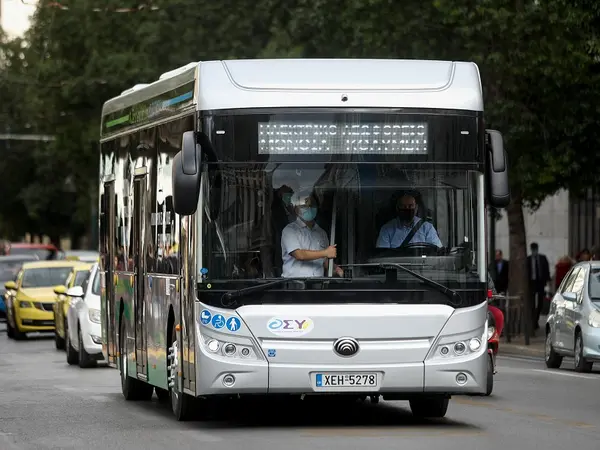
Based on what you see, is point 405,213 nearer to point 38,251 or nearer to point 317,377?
point 317,377

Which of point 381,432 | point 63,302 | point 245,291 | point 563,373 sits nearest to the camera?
point 245,291

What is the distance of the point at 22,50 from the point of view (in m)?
81.2

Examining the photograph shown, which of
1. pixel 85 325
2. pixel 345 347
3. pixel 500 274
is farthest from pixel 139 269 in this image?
pixel 500 274

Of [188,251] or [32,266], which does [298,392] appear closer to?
[188,251]

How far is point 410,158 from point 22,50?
68936 millimetres

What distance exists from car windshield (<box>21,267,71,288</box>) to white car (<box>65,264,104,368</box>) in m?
10.1

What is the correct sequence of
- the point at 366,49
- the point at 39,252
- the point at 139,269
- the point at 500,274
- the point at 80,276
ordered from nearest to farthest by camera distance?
the point at 139,269
the point at 80,276
the point at 366,49
the point at 500,274
the point at 39,252

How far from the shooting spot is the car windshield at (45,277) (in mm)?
37531

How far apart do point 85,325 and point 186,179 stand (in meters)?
12.7

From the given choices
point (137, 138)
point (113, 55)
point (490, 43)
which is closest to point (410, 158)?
point (137, 138)

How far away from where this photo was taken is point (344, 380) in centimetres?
1367

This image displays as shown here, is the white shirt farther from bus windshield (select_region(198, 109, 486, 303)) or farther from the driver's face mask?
the driver's face mask

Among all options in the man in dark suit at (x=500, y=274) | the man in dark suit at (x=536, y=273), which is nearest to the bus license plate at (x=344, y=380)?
the man in dark suit at (x=536, y=273)

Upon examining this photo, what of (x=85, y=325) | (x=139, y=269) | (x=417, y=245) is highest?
(x=417, y=245)
